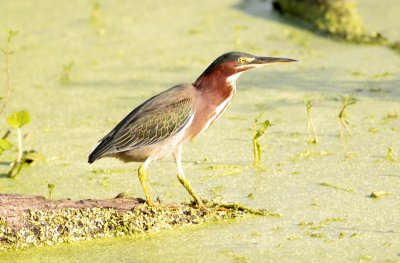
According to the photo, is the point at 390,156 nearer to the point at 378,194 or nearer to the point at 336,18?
the point at 378,194

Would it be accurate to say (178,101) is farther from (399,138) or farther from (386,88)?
(386,88)

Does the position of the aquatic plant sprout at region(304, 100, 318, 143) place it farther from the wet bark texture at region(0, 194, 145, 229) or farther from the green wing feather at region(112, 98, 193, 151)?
the wet bark texture at region(0, 194, 145, 229)

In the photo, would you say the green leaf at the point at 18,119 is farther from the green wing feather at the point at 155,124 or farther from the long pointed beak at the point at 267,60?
the long pointed beak at the point at 267,60

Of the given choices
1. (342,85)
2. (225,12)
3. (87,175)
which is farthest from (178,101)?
(225,12)

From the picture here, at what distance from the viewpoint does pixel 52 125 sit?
5.50 metres

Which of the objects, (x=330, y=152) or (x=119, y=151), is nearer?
(x=119, y=151)

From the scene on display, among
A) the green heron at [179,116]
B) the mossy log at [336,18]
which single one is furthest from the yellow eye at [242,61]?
the mossy log at [336,18]

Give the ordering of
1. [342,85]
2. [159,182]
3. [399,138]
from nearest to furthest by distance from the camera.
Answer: [159,182]
[399,138]
[342,85]

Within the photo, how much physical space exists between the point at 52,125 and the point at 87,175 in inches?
39.7

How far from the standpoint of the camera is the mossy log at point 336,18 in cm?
706

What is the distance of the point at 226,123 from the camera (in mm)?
5363

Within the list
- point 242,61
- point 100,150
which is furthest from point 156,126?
point 242,61

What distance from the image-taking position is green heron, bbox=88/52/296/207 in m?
3.95

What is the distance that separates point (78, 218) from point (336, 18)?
4.18 meters
